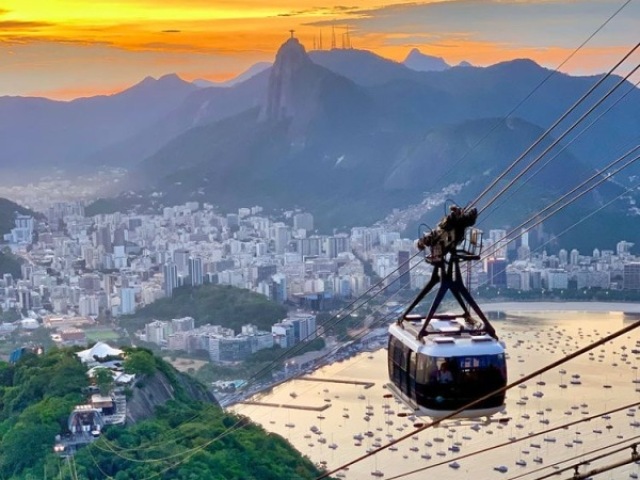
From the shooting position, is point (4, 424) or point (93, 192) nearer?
point (4, 424)

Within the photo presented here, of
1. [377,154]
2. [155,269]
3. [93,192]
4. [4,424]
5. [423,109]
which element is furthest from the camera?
[423,109]

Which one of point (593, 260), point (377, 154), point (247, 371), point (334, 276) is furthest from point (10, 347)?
point (377, 154)

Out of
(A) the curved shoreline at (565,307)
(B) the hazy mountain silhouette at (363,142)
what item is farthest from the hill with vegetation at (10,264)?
(B) the hazy mountain silhouette at (363,142)

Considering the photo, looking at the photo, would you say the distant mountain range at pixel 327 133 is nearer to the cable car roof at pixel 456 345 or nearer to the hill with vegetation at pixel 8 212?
the hill with vegetation at pixel 8 212

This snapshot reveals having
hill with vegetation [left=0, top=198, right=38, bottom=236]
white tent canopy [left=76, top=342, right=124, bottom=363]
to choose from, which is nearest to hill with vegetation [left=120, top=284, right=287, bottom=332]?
hill with vegetation [left=0, top=198, right=38, bottom=236]

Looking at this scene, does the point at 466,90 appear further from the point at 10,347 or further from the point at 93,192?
the point at 10,347

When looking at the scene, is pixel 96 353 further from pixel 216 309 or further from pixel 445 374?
pixel 216 309

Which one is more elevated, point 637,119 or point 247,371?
point 637,119
